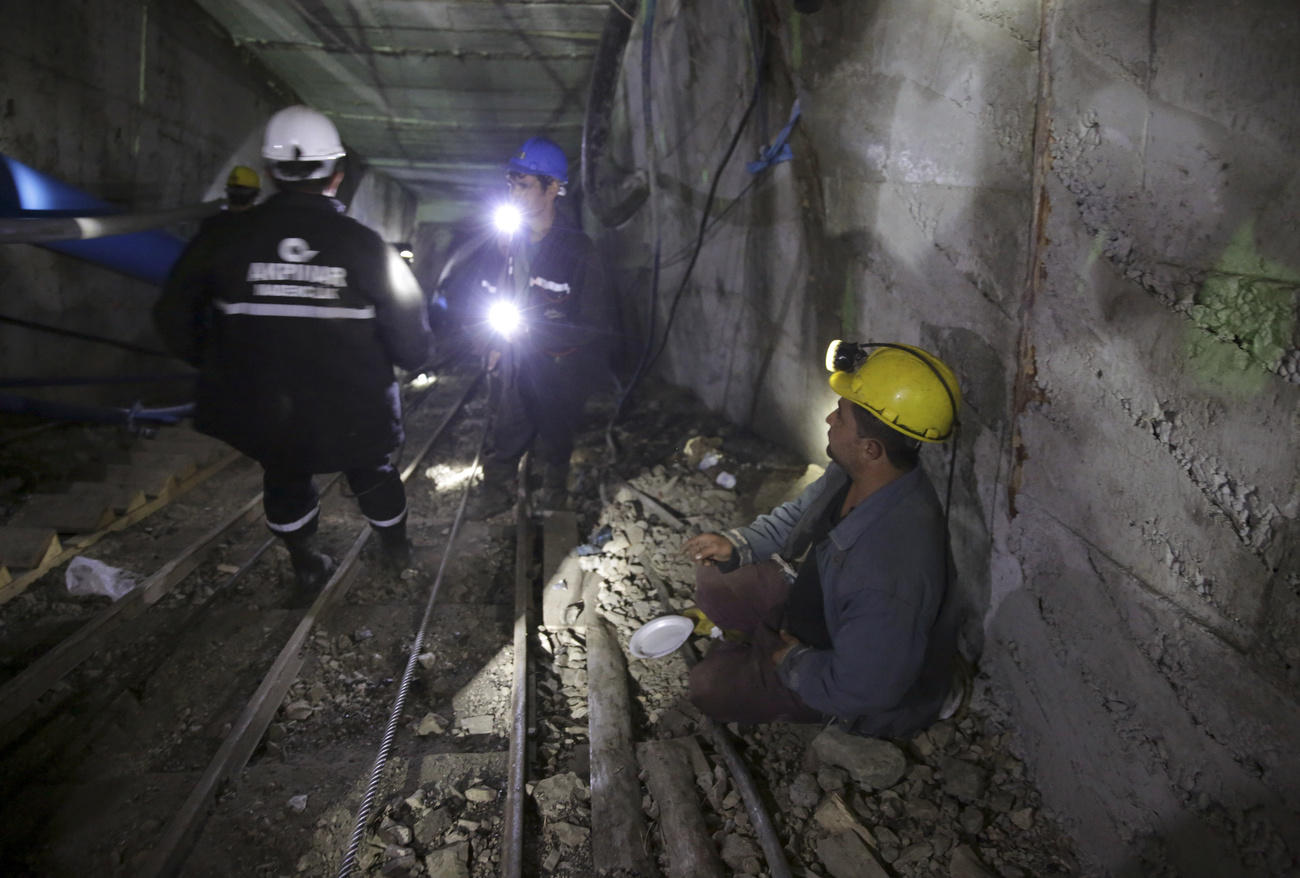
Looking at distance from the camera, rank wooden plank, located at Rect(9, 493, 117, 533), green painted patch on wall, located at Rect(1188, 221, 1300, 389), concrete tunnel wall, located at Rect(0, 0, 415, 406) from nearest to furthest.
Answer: green painted patch on wall, located at Rect(1188, 221, 1300, 389) < wooden plank, located at Rect(9, 493, 117, 533) < concrete tunnel wall, located at Rect(0, 0, 415, 406)

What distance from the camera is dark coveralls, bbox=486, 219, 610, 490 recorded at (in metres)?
5.04

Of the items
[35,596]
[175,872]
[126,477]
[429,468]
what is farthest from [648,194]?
[175,872]

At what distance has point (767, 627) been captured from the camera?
2.96m

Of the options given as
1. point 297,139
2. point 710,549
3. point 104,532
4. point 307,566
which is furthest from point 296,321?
point 104,532

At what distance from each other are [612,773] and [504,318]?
3582 mm

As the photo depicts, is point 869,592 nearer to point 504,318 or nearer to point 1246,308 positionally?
point 1246,308

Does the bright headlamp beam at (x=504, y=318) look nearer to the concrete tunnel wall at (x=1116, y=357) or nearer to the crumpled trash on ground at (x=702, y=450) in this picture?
the crumpled trash on ground at (x=702, y=450)

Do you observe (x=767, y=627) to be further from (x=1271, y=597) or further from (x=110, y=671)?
(x=110, y=671)

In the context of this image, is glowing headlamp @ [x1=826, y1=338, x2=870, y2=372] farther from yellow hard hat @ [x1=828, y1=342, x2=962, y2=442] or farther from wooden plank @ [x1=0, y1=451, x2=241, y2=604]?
wooden plank @ [x1=0, y1=451, x2=241, y2=604]

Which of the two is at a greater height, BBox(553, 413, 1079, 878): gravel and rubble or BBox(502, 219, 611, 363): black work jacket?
BBox(502, 219, 611, 363): black work jacket

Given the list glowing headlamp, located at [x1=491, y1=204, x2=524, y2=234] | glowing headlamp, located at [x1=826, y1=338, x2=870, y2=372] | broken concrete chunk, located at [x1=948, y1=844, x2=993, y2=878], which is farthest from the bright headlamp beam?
broken concrete chunk, located at [x1=948, y1=844, x2=993, y2=878]

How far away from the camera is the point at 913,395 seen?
2.25 m

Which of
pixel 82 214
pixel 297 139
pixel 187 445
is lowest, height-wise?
pixel 187 445

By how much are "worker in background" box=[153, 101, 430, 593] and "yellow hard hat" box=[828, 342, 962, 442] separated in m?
2.24
